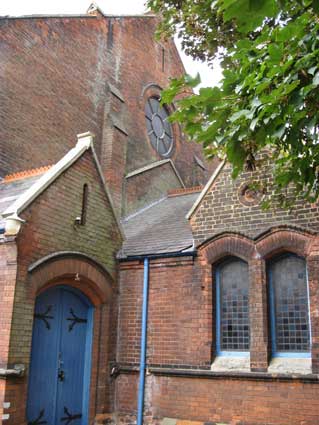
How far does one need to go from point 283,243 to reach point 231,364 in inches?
105

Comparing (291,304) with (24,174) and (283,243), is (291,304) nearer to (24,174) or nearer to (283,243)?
(283,243)

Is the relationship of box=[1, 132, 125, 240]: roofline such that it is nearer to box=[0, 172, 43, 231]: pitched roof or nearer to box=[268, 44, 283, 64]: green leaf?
box=[0, 172, 43, 231]: pitched roof

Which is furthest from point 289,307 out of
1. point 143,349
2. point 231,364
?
point 143,349

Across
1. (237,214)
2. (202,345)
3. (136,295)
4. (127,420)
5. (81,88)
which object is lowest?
(127,420)

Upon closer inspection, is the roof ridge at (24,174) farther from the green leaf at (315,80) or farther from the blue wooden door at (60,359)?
the green leaf at (315,80)

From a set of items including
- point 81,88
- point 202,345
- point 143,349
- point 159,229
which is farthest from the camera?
point 81,88

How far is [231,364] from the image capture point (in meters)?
10.3

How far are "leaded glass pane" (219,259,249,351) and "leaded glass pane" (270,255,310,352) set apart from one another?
2.11ft

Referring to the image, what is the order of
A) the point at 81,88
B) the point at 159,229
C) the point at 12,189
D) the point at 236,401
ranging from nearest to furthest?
the point at 236,401, the point at 12,189, the point at 159,229, the point at 81,88

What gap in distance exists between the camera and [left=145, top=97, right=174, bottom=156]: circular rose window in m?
19.2

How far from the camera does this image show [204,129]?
5.73 meters

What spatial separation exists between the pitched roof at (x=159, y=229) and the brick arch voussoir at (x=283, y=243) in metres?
1.76

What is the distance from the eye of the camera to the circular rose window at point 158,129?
19178 mm

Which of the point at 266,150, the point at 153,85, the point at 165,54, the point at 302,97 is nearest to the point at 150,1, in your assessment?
the point at 266,150
